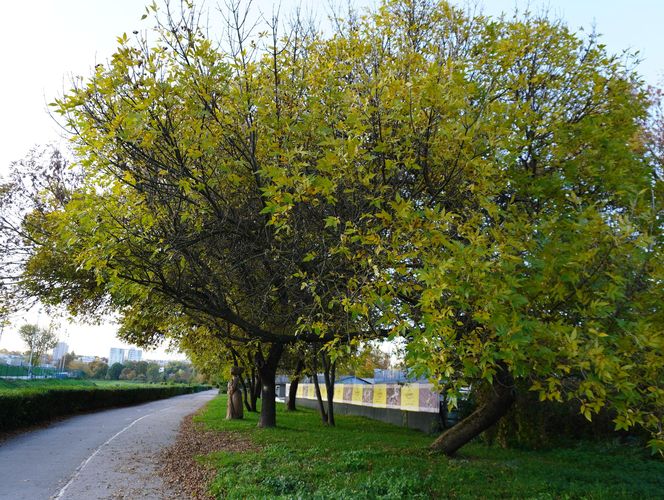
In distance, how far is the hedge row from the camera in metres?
15.0

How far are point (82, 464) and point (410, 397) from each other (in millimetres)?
12833

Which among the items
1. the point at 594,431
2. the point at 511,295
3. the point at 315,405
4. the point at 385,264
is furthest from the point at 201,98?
the point at 315,405

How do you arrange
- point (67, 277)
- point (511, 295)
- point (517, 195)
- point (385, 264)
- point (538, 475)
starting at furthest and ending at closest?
point (67, 277) < point (538, 475) < point (517, 195) < point (385, 264) < point (511, 295)

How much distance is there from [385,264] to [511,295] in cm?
149

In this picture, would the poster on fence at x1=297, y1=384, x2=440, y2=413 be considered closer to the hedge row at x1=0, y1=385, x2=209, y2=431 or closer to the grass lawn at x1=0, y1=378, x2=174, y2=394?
the hedge row at x1=0, y1=385, x2=209, y2=431

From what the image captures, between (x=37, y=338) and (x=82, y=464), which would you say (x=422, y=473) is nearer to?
(x=82, y=464)

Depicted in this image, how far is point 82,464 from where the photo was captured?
10.2 metres

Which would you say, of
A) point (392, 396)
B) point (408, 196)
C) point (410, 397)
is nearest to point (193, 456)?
point (408, 196)

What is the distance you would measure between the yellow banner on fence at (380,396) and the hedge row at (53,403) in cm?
1360

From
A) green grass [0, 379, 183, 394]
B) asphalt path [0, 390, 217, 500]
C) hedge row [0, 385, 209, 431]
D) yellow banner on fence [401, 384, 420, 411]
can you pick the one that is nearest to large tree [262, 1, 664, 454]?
asphalt path [0, 390, 217, 500]

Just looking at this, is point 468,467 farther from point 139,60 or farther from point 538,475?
point 139,60

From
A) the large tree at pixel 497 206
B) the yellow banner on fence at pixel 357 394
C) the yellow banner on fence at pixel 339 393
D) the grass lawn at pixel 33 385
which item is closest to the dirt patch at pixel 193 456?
the large tree at pixel 497 206

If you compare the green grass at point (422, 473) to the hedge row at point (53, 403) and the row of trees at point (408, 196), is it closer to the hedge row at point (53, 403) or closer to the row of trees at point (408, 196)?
the row of trees at point (408, 196)

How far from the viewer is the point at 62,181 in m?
12.6
